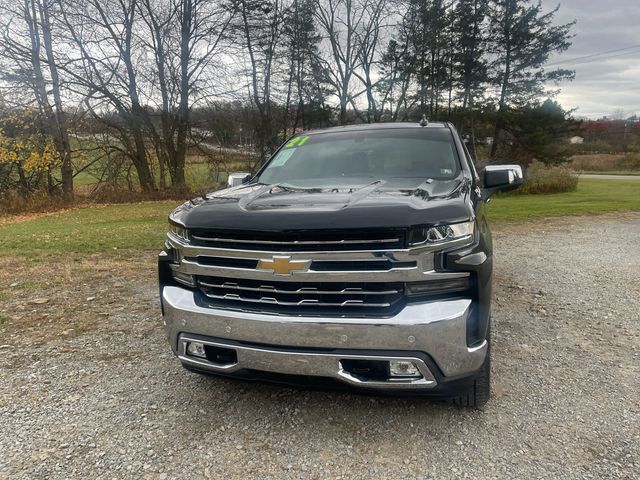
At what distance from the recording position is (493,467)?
224cm

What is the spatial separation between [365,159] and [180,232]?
1749 millimetres

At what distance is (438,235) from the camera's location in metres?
2.26

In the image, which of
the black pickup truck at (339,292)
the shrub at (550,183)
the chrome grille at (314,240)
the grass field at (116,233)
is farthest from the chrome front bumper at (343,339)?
the shrub at (550,183)

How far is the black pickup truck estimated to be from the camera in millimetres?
2240

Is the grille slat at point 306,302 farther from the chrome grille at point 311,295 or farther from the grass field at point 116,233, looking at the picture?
the grass field at point 116,233

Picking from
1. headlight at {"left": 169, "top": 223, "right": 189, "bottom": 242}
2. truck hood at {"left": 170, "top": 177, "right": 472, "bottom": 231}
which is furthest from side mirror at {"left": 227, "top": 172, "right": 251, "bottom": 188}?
headlight at {"left": 169, "top": 223, "right": 189, "bottom": 242}

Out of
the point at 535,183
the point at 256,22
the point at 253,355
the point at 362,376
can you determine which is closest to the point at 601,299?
the point at 362,376

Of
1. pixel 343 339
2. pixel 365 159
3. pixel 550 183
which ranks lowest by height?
pixel 550 183

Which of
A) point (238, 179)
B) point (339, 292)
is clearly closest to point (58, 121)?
point (238, 179)

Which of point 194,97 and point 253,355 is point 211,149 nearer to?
point 194,97

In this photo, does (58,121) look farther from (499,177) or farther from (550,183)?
(550,183)

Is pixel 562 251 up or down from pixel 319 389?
down

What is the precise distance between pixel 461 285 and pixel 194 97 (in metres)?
22.9

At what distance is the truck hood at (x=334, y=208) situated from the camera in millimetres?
2260
